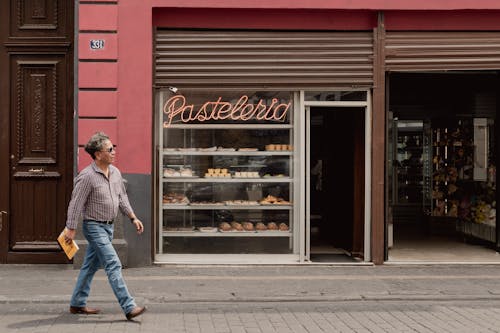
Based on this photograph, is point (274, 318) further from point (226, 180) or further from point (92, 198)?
point (226, 180)

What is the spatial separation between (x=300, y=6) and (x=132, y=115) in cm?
295

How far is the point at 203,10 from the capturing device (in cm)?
1094

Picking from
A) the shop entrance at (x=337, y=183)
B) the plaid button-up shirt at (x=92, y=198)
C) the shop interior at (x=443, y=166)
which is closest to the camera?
the plaid button-up shirt at (x=92, y=198)

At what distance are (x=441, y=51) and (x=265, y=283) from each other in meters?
4.56

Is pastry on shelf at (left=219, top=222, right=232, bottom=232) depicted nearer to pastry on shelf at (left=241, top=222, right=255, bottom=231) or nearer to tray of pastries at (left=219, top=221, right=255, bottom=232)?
tray of pastries at (left=219, top=221, right=255, bottom=232)

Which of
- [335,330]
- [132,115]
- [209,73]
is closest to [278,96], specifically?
[209,73]

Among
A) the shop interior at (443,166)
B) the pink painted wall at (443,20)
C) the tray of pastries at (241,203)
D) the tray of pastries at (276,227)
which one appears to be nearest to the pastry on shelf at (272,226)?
the tray of pastries at (276,227)

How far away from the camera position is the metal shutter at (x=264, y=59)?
36.2 feet

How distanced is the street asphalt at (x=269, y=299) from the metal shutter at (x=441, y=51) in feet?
10.0

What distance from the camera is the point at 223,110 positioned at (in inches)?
442

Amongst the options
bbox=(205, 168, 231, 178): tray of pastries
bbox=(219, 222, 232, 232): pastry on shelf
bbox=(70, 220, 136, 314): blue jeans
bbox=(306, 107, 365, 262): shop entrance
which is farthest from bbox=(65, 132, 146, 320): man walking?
bbox=(306, 107, 365, 262): shop entrance

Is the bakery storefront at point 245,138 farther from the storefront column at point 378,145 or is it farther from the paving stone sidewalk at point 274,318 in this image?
the paving stone sidewalk at point 274,318

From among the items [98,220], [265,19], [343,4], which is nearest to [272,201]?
[265,19]

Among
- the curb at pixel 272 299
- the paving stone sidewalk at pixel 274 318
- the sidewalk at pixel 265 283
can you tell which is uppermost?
the sidewalk at pixel 265 283
